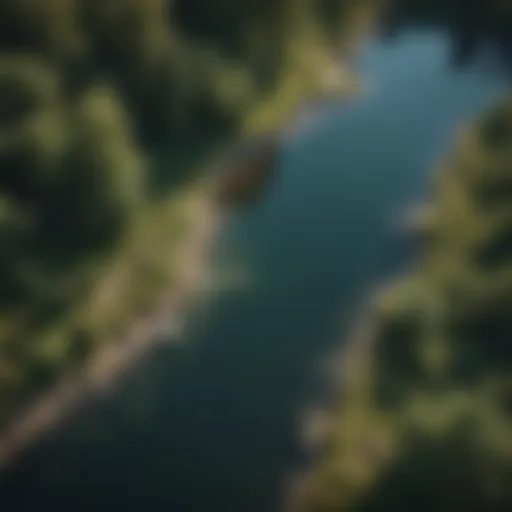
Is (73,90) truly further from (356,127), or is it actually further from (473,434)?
(473,434)

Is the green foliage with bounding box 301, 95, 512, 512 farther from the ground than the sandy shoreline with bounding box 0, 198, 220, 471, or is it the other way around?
the sandy shoreline with bounding box 0, 198, 220, 471

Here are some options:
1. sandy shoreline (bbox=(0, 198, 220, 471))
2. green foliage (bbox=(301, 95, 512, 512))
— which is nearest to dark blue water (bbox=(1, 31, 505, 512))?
sandy shoreline (bbox=(0, 198, 220, 471))

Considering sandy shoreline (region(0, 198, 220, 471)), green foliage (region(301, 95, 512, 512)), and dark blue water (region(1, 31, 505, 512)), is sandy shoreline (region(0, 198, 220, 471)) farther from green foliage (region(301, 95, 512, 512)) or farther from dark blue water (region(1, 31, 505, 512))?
green foliage (region(301, 95, 512, 512))

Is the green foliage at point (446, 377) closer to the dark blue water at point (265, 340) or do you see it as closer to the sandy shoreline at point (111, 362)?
the dark blue water at point (265, 340)

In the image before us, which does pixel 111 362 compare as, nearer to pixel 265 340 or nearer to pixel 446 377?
pixel 265 340

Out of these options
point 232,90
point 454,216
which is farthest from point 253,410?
point 232,90

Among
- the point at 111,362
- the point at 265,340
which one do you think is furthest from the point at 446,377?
the point at 111,362
